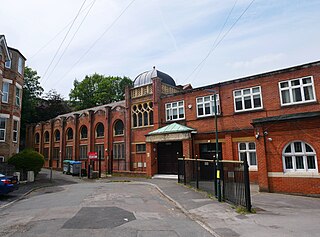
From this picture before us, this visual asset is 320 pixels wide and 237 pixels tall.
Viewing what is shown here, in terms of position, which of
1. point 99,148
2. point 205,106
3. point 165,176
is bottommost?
point 165,176

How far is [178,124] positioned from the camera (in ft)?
74.9

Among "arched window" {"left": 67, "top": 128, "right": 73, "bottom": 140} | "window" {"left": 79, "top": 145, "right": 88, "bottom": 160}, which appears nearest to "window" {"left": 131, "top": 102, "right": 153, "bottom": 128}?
"window" {"left": 79, "top": 145, "right": 88, "bottom": 160}

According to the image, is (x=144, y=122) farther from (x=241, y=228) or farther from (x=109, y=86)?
(x=109, y=86)

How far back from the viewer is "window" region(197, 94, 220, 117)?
69.9ft

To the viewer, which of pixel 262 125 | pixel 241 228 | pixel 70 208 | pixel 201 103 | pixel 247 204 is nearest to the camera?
pixel 241 228

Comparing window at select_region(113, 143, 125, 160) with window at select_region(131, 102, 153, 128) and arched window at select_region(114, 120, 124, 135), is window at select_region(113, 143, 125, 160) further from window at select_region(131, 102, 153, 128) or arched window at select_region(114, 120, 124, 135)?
window at select_region(131, 102, 153, 128)

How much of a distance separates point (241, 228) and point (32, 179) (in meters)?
20.3

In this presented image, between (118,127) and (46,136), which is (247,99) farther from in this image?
(46,136)

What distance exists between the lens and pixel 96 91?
180 feet

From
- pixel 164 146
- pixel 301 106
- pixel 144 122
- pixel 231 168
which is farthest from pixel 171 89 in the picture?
pixel 231 168

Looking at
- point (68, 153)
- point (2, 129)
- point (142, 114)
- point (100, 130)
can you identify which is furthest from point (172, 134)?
point (68, 153)

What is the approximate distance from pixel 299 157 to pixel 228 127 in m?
7.18

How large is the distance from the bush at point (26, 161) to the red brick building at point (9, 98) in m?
1.68

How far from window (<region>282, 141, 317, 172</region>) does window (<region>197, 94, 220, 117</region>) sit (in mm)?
8098
